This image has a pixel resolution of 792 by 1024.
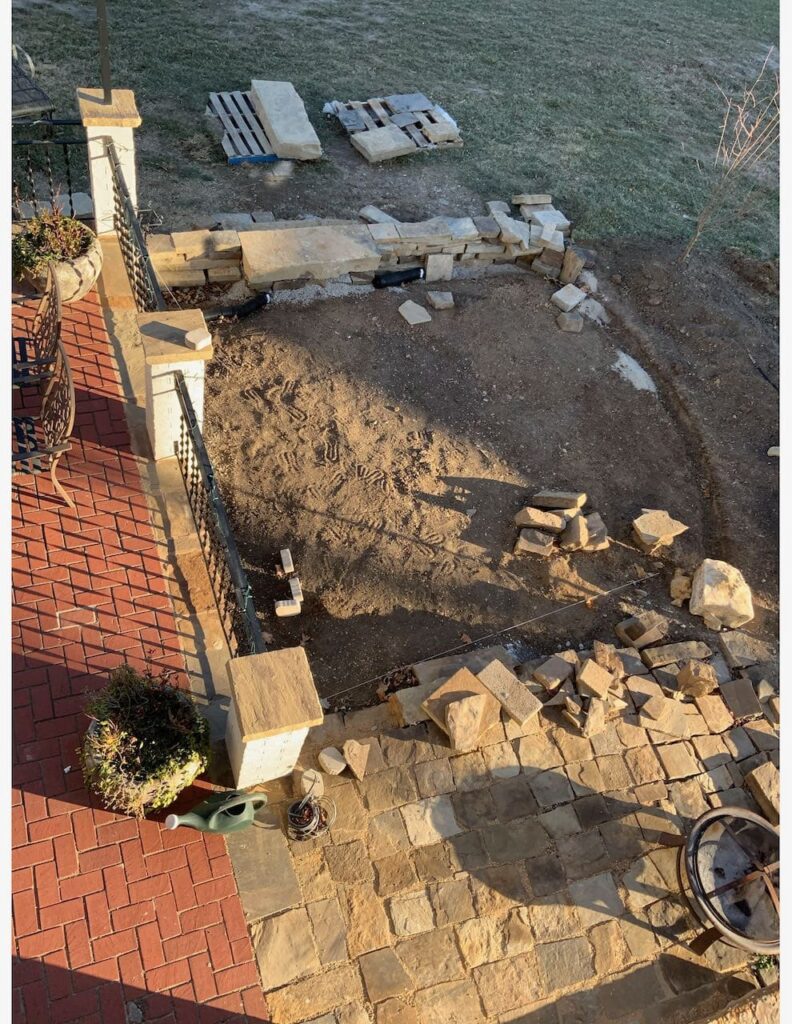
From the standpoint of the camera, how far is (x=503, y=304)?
9797 mm

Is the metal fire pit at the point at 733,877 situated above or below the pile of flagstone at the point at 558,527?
below

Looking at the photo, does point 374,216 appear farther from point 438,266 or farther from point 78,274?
point 78,274

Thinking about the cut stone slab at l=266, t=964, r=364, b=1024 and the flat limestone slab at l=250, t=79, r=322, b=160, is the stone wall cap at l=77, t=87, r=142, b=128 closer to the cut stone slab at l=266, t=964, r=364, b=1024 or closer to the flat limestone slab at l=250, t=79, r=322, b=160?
the flat limestone slab at l=250, t=79, r=322, b=160

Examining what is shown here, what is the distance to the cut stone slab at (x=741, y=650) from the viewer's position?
689 centimetres

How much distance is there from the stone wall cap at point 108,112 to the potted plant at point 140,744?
4680mm

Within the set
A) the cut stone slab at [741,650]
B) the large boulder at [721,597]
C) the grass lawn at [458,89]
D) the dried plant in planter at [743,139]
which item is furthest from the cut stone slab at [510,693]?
the dried plant in planter at [743,139]

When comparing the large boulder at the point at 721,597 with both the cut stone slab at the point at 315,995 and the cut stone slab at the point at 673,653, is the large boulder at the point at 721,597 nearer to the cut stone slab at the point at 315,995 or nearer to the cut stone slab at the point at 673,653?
→ the cut stone slab at the point at 673,653

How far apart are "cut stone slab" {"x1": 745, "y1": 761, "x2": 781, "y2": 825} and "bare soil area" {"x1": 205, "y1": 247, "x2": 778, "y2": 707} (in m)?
1.44

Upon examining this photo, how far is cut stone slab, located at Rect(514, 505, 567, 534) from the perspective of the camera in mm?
7543

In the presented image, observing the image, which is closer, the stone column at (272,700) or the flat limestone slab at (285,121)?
the stone column at (272,700)

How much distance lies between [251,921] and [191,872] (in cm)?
42

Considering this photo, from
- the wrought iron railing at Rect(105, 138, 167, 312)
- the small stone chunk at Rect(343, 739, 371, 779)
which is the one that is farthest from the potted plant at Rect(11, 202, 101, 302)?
the small stone chunk at Rect(343, 739, 371, 779)

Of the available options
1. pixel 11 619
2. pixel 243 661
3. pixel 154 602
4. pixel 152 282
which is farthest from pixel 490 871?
pixel 152 282

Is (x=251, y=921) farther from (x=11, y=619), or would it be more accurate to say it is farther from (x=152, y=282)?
(x=152, y=282)
